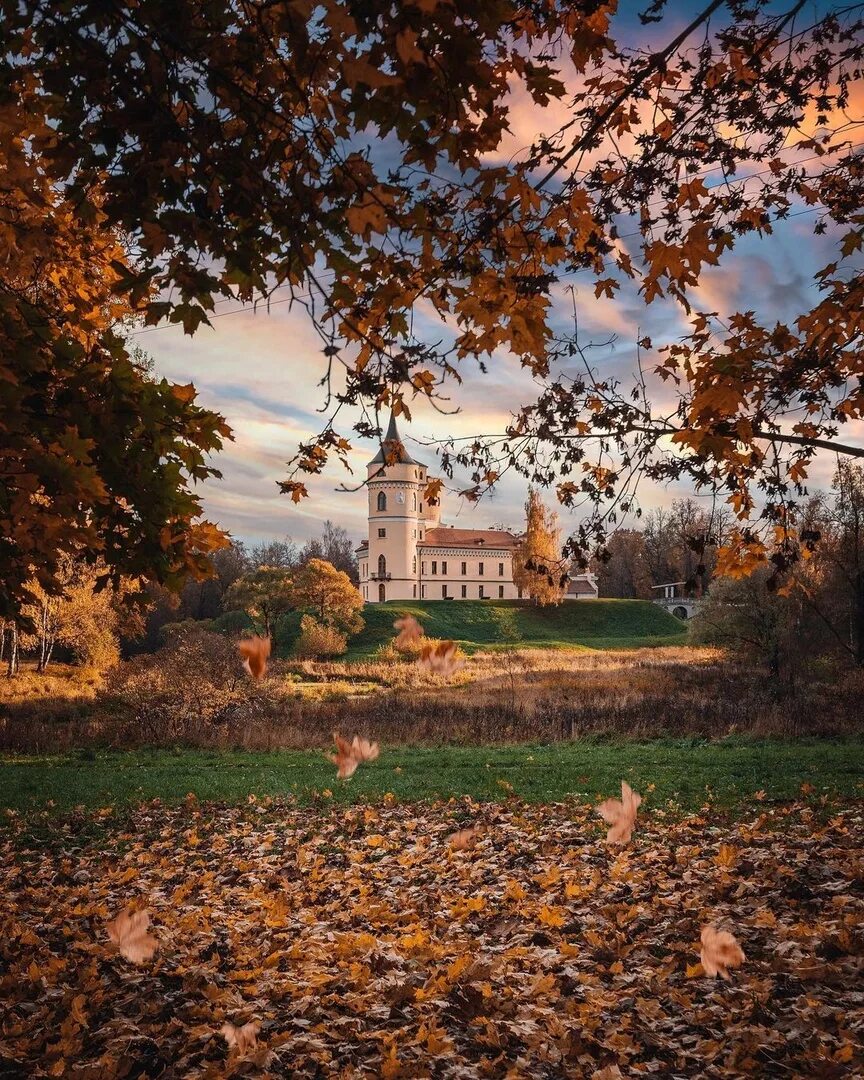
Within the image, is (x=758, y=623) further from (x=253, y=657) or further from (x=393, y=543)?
(x=393, y=543)

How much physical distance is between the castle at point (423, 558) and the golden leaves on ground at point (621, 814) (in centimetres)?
6002

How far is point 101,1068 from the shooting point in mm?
3750

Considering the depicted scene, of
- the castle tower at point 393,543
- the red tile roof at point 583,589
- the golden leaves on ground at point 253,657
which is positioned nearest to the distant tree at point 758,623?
the golden leaves on ground at point 253,657

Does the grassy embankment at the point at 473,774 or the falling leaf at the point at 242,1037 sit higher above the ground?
the falling leaf at the point at 242,1037

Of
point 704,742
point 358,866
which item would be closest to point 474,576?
point 704,742

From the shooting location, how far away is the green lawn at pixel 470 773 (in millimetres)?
10422

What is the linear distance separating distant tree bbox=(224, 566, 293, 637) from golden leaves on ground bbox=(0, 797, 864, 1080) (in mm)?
35158

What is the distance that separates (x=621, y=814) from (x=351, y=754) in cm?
745

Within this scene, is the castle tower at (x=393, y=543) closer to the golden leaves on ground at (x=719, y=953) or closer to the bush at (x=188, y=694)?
the bush at (x=188, y=694)

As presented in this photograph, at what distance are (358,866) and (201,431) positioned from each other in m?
4.38

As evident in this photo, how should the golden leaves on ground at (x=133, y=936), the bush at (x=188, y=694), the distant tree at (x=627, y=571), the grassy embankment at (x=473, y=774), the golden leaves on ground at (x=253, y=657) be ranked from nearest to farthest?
the golden leaves on ground at (x=133, y=936) → the grassy embankment at (x=473, y=774) → the bush at (x=188, y=694) → the golden leaves on ground at (x=253, y=657) → the distant tree at (x=627, y=571)

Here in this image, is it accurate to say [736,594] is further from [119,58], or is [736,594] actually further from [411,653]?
[119,58]

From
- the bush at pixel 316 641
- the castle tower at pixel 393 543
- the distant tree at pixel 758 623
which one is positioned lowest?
the bush at pixel 316 641

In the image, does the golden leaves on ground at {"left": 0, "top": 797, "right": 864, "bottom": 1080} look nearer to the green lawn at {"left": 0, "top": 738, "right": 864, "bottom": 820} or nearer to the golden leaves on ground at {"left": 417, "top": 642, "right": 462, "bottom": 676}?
the green lawn at {"left": 0, "top": 738, "right": 864, "bottom": 820}
